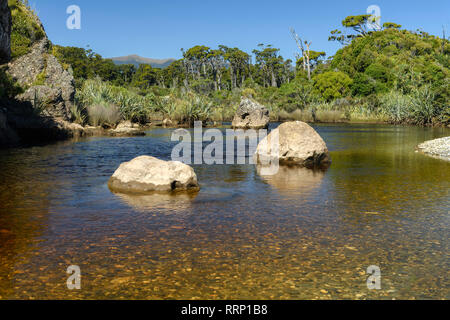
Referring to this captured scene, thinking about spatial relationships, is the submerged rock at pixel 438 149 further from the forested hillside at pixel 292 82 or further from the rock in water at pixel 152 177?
the forested hillside at pixel 292 82

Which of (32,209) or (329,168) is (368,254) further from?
(329,168)

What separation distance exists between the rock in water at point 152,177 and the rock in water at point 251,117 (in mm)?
24129

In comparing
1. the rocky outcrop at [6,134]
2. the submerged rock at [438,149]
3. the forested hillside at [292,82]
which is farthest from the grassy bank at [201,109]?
the submerged rock at [438,149]

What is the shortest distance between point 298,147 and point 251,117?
20517 mm

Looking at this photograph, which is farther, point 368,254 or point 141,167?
point 141,167

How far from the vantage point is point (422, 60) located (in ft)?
203

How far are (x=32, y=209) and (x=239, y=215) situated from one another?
331 cm

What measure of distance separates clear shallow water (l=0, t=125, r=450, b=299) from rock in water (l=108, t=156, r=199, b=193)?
0.33 m

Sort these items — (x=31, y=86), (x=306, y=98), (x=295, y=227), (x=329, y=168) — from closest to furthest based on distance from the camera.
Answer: (x=295, y=227)
(x=329, y=168)
(x=31, y=86)
(x=306, y=98)

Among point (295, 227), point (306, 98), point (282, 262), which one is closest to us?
point (282, 262)

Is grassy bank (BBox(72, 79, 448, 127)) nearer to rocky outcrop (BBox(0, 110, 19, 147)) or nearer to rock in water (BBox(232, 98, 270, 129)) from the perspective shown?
rock in water (BBox(232, 98, 270, 129))

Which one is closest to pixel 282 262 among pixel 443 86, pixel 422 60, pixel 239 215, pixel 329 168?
pixel 239 215

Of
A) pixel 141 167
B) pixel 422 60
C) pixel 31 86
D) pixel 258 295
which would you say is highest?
pixel 422 60

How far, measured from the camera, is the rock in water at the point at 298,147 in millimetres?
12344
